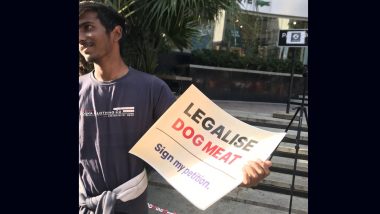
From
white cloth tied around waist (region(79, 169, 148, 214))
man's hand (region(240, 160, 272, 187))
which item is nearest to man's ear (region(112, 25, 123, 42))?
white cloth tied around waist (region(79, 169, 148, 214))

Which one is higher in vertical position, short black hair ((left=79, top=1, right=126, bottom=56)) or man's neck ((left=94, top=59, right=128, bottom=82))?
short black hair ((left=79, top=1, right=126, bottom=56))

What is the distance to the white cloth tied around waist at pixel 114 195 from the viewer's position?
41.1 inches

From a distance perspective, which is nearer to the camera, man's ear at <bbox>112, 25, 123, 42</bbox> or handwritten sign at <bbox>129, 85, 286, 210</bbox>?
handwritten sign at <bbox>129, 85, 286, 210</bbox>

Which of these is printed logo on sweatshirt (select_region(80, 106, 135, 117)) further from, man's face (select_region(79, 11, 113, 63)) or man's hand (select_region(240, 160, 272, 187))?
man's hand (select_region(240, 160, 272, 187))

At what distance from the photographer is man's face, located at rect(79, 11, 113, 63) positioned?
1037mm

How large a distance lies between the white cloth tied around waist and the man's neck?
32 cm

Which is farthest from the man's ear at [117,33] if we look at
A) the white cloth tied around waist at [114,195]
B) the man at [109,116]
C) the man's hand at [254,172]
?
the man's hand at [254,172]

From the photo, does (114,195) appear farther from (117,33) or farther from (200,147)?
(117,33)

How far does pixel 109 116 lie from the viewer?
106 cm

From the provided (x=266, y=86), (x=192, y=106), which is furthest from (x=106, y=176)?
(x=266, y=86)

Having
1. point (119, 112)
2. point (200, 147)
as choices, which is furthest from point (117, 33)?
point (200, 147)

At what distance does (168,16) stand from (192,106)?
167cm

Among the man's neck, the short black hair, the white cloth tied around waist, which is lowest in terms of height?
Result: the white cloth tied around waist

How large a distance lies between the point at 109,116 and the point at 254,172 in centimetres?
47
